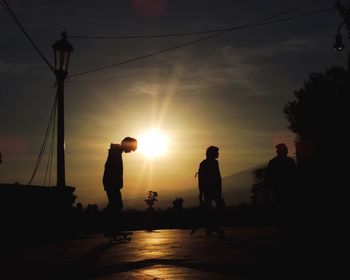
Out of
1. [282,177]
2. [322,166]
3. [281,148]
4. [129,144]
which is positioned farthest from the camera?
[129,144]

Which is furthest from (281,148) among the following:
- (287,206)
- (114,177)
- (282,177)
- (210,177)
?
(114,177)

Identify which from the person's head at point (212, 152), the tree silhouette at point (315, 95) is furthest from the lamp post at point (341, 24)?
the person's head at point (212, 152)

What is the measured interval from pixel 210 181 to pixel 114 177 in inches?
92.9

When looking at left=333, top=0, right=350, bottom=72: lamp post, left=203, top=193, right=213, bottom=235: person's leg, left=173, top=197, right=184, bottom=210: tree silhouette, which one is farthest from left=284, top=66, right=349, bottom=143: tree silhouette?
left=203, top=193, right=213, bottom=235: person's leg

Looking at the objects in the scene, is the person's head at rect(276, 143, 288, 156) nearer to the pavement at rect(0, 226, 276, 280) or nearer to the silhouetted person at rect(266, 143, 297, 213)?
the silhouetted person at rect(266, 143, 297, 213)

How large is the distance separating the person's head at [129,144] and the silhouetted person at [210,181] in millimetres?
1897

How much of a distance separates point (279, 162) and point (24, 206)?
5.87 metres

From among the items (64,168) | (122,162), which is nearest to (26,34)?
(64,168)

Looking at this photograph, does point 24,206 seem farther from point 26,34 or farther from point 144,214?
point 144,214

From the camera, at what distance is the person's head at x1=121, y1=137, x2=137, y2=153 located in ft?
36.1

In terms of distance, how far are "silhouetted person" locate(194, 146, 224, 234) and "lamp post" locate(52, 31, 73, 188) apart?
309cm

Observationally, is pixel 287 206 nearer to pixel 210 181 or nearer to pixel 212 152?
pixel 210 181

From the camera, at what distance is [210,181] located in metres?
12.2

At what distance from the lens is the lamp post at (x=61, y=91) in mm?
12477
